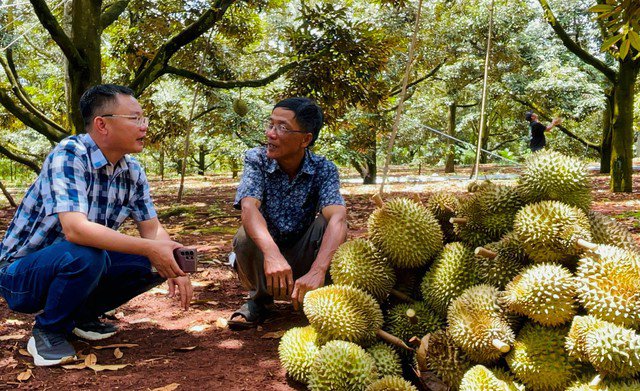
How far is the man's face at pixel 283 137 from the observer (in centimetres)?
311

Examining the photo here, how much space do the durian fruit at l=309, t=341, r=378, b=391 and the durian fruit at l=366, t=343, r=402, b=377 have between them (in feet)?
0.20

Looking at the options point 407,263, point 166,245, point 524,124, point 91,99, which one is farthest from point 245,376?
point 524,124

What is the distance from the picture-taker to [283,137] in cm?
312

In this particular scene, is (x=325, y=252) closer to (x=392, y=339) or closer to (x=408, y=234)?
(x=408, y=234)

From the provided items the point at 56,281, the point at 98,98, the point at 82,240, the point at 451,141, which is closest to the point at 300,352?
the point at 82,240

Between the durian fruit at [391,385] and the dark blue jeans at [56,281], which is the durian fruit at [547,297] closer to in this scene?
the durian fruit at [391,385]

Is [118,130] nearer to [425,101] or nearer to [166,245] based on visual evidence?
[166,245]

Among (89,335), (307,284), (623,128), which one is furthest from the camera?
(623,128)

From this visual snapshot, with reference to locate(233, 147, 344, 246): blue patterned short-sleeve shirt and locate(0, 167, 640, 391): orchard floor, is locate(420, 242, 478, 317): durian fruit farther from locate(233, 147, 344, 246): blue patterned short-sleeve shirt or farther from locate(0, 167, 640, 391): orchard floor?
locate(233, 147, 344, 246): blue patterned short-sleeve shirt

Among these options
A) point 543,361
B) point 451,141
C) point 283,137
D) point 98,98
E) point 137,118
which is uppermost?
point 451,141

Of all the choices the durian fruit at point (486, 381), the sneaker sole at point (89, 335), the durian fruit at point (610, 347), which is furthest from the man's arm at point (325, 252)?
the durian fruit at point (610, 347)

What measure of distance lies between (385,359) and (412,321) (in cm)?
19

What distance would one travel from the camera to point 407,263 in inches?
91.7

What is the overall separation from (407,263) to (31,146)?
2635 cm
